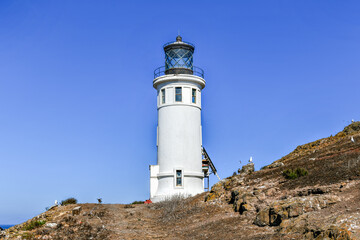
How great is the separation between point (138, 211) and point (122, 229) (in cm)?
479

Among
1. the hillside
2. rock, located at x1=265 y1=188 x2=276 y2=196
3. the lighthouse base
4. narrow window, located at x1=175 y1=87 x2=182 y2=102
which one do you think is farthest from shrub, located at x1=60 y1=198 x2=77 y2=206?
rock, located at x1=265 y1=188 x2=276 y2=196

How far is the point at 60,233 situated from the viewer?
57.5 feet

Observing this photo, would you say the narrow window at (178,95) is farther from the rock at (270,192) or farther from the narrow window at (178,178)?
the rock at (270,192)

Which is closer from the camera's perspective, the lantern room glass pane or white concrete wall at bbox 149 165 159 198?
white concrete wall at bbox 149 165 159 198

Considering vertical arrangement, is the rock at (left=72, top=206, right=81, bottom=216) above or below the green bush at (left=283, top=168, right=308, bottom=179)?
below

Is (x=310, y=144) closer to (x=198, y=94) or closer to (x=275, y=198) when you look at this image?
(x=198, y=94)

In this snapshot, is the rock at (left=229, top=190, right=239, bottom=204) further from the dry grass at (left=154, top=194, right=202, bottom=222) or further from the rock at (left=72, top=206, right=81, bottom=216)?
the rock at (left=72, top=206, right=81, bottom=216)

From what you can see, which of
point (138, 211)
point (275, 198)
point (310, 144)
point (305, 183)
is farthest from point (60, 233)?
point (310, 144)

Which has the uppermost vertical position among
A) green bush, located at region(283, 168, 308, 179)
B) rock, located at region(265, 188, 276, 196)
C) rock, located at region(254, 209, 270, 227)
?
green bush, located at region(283, 168, 308, 179)

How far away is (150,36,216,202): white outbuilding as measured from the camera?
28188mm

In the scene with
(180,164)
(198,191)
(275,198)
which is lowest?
(275,198)

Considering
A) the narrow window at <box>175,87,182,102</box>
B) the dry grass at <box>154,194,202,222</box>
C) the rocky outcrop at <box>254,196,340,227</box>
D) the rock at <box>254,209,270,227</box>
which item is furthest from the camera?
the narrow window at <box>175,87,182,102</box>

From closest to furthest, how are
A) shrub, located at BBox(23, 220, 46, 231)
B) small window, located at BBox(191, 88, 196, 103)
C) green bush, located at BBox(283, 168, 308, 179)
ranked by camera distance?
green bush, located at BBox(283, 168, 308, 179)
shrub, located at BBox(23, 220, 46, 231)
small window, located at BBox(191, 88, 196, 103)

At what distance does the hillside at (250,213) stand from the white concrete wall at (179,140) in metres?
4.16
